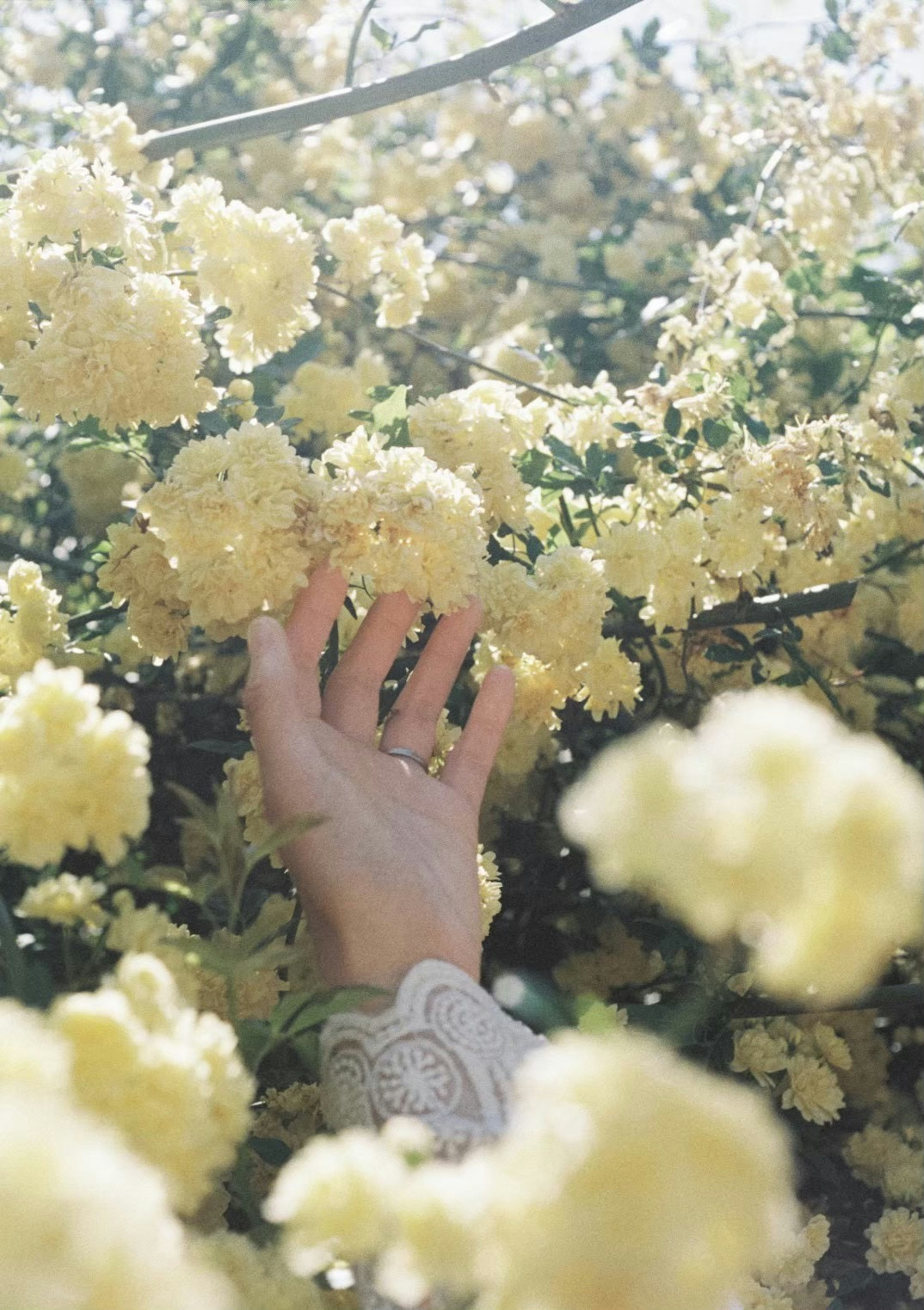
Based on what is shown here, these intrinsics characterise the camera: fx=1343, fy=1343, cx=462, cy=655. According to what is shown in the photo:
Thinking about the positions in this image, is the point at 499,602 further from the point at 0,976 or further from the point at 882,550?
the point at 882,550

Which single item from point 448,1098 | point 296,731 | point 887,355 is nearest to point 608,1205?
point 448,1098

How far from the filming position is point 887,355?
2.01 m

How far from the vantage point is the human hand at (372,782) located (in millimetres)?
943

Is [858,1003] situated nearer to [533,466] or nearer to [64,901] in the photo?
[533,466]

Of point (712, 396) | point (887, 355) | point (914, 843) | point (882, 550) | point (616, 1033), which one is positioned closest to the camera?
point (914, 843)

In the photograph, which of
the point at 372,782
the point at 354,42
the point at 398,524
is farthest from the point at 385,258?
the point at 372,782

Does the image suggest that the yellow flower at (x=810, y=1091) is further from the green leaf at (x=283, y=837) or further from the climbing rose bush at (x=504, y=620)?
the green leaf at (x=283, y=837)

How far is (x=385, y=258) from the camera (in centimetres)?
164

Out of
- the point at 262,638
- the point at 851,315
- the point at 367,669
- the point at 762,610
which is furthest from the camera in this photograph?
the point at 851,315

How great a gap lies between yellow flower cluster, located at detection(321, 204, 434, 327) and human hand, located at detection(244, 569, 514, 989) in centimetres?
60

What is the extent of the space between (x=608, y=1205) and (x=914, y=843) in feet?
0.57

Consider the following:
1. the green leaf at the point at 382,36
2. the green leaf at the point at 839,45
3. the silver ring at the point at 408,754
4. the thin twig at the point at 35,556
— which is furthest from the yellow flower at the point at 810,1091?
the green leaf at the point at 839,45

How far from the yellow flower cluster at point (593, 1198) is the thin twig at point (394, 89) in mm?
1429

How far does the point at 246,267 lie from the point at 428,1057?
0.82 m
